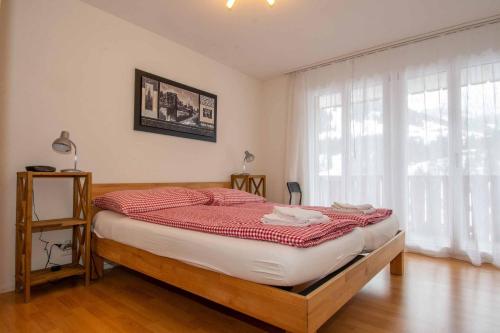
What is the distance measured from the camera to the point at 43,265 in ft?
7.70

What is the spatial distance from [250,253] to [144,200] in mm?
1361

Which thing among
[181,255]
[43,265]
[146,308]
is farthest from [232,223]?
[43,265]

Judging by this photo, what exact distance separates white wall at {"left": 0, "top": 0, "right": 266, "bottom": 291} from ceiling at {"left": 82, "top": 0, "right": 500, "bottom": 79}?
0.83 feet

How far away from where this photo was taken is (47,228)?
7.21 ft

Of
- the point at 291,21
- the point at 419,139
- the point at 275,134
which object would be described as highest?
the point at 291,21

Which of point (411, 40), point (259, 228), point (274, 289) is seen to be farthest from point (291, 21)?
point (274, 289)

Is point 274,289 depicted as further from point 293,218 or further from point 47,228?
point 47,228

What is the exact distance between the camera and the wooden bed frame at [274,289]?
1.23 meters

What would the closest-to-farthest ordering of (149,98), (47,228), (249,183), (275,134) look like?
(47,228), (149,98), (249,183), (275,134)

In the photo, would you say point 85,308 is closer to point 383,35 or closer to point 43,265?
point 43,265

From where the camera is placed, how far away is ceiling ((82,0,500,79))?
262 cm

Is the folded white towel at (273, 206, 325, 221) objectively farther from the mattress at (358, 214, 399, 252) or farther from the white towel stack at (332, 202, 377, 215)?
the white towel stack at (332, 202, 377, 215)

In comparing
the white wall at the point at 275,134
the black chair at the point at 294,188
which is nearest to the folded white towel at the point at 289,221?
the black chair at the point at 294,188

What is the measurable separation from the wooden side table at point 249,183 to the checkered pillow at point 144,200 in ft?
4.05
